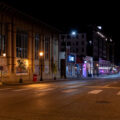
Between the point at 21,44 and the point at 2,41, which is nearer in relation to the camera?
the point at 2,41

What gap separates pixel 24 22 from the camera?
177ft

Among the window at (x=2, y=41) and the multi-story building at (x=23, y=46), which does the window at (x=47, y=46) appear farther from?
the window at (x=2, y=41)

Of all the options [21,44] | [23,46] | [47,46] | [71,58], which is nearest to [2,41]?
[21,44]

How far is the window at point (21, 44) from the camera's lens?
51.4m

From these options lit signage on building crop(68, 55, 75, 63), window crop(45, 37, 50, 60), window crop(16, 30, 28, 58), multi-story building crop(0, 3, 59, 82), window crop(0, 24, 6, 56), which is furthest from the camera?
lit signage on building crop(68, 55, 75, 63)

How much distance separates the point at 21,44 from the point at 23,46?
92cm

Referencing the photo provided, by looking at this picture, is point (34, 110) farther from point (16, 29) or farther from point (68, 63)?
point (68, 63)

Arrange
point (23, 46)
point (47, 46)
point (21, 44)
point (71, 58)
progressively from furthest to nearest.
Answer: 1. point (71, 58)
2. point (47, 46)
3. point (23, 46)
4. point (21, 44)

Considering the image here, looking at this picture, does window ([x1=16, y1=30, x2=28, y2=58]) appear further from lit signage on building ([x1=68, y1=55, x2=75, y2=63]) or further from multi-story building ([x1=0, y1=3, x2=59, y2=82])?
lit signage on building ([x1=68, y1=55, x2=75, y2=63])

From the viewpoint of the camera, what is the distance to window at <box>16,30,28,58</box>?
169 feet

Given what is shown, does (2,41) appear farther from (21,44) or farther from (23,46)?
(23,46)

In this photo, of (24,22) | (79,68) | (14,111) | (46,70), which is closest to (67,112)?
(14,111)

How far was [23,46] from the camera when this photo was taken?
53625 millimetres

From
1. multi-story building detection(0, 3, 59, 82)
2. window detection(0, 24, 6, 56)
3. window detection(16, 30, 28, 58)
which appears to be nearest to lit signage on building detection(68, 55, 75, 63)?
multi-story building detection(0, 3, 59, 82)
